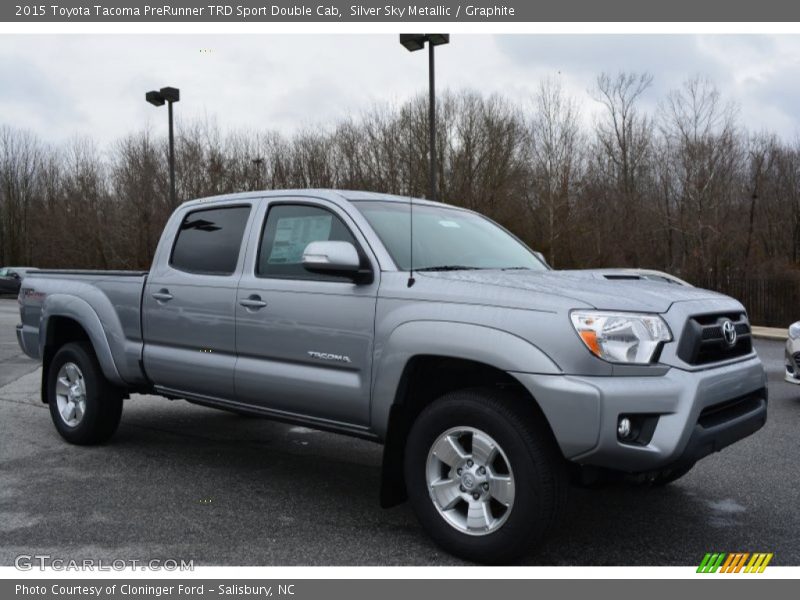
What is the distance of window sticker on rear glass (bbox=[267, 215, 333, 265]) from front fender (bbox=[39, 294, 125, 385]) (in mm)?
1721

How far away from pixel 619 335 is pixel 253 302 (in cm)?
239

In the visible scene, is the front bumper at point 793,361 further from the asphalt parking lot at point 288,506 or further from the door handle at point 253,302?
the door handle at point 253,302

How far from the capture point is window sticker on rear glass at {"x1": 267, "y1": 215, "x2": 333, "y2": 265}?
4.86m

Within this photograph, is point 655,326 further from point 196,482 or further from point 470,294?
point 196,482

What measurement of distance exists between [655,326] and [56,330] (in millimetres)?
5269

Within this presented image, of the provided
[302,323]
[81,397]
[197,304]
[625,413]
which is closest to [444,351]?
[625,413]

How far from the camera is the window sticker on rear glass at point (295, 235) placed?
486cm

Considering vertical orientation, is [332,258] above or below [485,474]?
above

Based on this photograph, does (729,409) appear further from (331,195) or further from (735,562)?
(331,195)

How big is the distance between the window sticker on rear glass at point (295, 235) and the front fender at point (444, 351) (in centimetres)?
103

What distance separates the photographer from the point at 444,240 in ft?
16.1

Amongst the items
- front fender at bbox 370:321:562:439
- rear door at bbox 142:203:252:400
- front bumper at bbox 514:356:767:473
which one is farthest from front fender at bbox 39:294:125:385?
front bumper at bbox 514:356:767:473

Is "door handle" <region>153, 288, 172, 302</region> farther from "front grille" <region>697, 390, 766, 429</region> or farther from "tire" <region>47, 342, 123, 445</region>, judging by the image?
"front grille" <region>697, 390, 766, 429</region>

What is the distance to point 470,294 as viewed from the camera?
3.94 m
